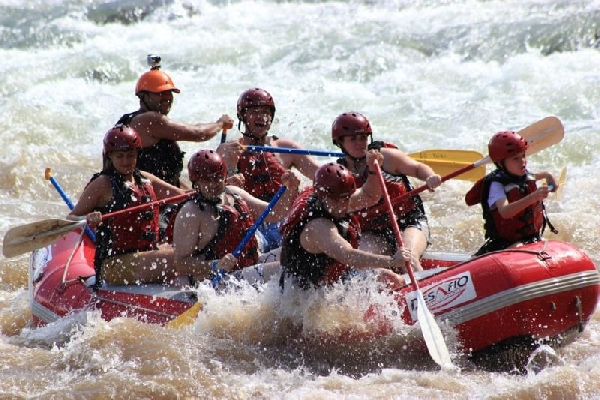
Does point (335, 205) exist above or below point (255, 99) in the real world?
below

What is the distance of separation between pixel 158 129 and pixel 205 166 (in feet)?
4.25

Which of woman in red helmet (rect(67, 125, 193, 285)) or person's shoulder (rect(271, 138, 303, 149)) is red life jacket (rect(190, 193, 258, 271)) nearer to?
woman in red helmet (rect(67, 125, 193, 285))

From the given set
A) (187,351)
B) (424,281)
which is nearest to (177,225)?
(187,351)

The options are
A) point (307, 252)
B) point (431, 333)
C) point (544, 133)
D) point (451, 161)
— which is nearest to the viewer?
point (431, 333)

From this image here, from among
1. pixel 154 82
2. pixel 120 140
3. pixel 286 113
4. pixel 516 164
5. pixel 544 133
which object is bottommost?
pixel 286 113

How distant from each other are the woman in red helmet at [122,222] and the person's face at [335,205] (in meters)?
1.28

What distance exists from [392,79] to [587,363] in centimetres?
903

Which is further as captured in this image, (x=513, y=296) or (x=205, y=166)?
(x=205, y=166)

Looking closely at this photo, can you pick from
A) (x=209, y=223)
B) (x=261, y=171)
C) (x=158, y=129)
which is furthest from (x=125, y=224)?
(x=261, y=171)

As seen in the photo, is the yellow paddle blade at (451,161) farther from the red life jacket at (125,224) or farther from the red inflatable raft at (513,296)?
the red life jacket at (125,224)

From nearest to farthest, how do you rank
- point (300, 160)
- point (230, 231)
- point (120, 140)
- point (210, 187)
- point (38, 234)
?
point (210, 187) < point (230, 231) < point (120, 140) < point (38, 234) < point (300, 160)

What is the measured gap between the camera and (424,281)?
225 inches

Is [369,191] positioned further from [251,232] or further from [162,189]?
[162,189]

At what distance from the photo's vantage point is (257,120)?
6996 mm
